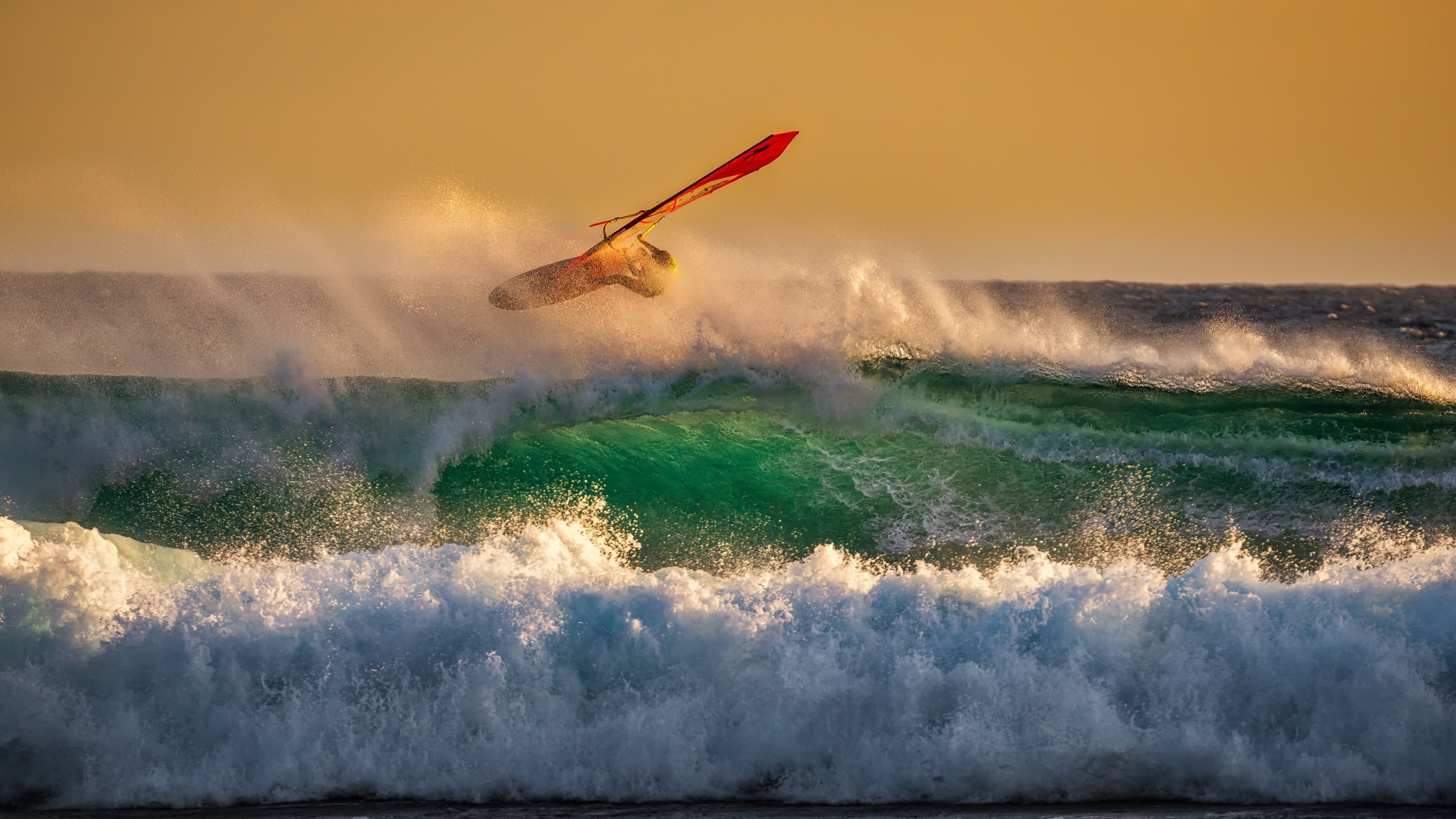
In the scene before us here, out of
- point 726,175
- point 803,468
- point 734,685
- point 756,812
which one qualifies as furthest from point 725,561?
point 726,175

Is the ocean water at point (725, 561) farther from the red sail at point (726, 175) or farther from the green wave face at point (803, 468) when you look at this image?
the red sail at point (726, 175)

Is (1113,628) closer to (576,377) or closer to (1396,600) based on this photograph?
(1396,600)

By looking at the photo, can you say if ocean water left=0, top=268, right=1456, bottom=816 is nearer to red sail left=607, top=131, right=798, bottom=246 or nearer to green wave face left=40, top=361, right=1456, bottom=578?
green wave face left=40, top=361, right=1456, bottom=578

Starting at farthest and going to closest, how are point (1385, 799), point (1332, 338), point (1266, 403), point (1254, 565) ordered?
point (1332, 338), point (1266, 403), point (1254, 565), point (1385, 799)

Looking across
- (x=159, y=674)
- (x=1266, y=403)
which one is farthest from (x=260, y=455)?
(x=1266, y=403)

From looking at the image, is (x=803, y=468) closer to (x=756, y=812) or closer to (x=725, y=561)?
(x=725, y=561)

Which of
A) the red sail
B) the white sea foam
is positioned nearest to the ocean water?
the white sea foam
